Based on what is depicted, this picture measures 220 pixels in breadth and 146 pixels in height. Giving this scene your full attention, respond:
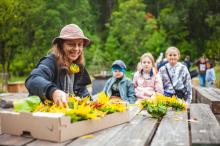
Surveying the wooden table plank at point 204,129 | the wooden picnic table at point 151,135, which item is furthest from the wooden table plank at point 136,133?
the wooden table plank at point 204,129

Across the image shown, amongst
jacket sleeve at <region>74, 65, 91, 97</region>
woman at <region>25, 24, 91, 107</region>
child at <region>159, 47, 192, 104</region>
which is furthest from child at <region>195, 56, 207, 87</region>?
woman at <region>25, 24, 91, 107</region>

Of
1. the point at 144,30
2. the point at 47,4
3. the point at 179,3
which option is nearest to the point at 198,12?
the point at 179,3

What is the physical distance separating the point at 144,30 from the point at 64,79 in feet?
108

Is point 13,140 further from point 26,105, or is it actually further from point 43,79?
point 43,79

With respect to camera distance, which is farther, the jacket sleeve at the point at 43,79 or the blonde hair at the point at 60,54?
the blonde hair at the point at 60,54

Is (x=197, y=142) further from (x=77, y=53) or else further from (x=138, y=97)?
(x=138, y=97)

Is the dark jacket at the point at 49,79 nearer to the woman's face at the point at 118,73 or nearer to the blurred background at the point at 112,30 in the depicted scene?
the woman's face at the point at 118,73

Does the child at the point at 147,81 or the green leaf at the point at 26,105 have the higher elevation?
the green leaf at the point at 26,105

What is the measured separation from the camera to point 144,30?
119ft

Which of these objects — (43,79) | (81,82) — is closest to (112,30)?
(81,82)

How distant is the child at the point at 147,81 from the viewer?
275 inches

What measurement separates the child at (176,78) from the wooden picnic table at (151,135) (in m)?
3.59

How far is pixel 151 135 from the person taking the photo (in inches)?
108

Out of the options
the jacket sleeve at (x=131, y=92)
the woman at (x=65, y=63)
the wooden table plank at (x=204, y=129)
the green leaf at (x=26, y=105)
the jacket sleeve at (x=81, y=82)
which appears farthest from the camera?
the jacket sleeve at (x=131, y=92)
